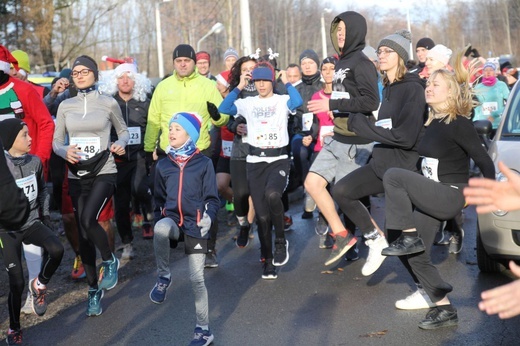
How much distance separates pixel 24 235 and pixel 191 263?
1455mm

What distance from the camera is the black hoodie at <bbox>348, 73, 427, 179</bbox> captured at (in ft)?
21.6

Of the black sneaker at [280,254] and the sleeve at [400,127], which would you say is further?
the black sneaker at [280,254]

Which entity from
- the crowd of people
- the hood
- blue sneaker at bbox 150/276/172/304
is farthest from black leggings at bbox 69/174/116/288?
the hood

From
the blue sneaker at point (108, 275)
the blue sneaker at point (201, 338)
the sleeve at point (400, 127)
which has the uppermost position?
the sleeve at point (400, 127)

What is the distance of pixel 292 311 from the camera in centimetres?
671

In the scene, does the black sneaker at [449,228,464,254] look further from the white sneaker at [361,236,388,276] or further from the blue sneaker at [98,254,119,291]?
the blue sneaker at [98,254,119,291]

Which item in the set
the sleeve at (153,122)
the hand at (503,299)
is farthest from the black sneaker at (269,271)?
the hand at (503,299)

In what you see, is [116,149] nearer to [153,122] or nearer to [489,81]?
[153,122]

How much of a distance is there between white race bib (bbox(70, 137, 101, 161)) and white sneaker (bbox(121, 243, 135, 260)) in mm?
1911

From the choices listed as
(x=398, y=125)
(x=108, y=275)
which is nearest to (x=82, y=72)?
(x=108, y=275)

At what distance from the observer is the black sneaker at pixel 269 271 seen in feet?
26.2

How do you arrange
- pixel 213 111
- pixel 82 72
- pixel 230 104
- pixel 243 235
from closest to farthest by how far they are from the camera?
pixel 82 72 < pixel 230 104 < pixel 213 111 < pixel 243 235

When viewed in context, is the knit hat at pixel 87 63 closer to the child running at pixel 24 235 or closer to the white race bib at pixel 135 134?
the child running at pixel 24 235

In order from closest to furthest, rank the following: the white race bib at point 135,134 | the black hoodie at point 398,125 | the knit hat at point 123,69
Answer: the black hoodie at point 398,125
the white race bib at point 135,134
the knit hat at point 123,69
